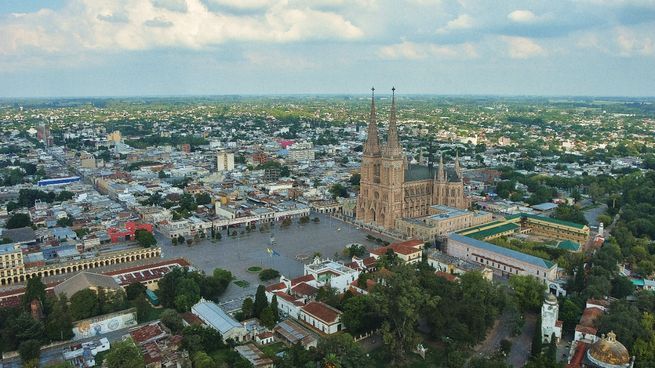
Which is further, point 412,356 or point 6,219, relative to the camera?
point 6,219

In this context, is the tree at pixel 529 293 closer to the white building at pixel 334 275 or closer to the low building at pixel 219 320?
the white building at pixel 334 275

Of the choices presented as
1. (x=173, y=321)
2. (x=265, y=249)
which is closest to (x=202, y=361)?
(x=173, y=321)

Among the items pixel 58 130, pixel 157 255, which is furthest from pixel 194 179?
pixel 58 130

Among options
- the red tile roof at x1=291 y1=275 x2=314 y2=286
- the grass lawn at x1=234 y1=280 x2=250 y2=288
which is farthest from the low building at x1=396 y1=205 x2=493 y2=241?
the grass lawn at x1=234 y1=280 x2=250 y2=288

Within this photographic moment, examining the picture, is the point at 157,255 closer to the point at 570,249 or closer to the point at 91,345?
the point at 91,345

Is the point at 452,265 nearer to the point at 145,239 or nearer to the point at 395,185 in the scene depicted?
the point at 395,185

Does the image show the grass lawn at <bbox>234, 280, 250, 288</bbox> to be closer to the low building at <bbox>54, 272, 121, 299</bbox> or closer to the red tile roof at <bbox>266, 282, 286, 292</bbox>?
the red tile roof at <bbox>266, 282, 286, 292</bbox>
